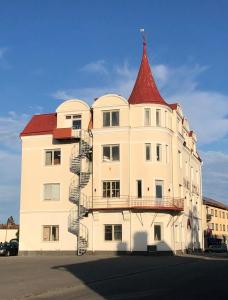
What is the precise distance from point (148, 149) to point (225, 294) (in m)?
31.8

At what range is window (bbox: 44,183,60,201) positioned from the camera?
48.0m

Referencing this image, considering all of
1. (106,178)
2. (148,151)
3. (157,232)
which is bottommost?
(157,232)

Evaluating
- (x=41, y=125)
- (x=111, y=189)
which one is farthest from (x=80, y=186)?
(x=41, y=125)

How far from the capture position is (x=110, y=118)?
155ft

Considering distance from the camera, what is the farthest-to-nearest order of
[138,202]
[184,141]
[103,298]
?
[184,141] < [138,202] < [103,298]

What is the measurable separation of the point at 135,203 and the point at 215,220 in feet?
159

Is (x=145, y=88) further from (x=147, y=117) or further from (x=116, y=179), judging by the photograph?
(x=116, y=179)

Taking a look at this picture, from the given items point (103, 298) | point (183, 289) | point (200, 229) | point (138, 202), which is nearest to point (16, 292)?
point (103, 298)

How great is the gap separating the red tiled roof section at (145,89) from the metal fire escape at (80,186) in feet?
18.9

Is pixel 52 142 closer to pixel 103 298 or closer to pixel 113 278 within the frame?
pixel 113 278

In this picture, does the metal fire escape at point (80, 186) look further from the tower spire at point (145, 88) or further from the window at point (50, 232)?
the tower spire at point (145, 88)

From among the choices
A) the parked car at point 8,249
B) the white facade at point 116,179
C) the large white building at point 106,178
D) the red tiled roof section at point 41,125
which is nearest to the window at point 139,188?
the large white building at point 106,178

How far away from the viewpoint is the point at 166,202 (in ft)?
150

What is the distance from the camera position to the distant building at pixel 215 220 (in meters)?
80.4
